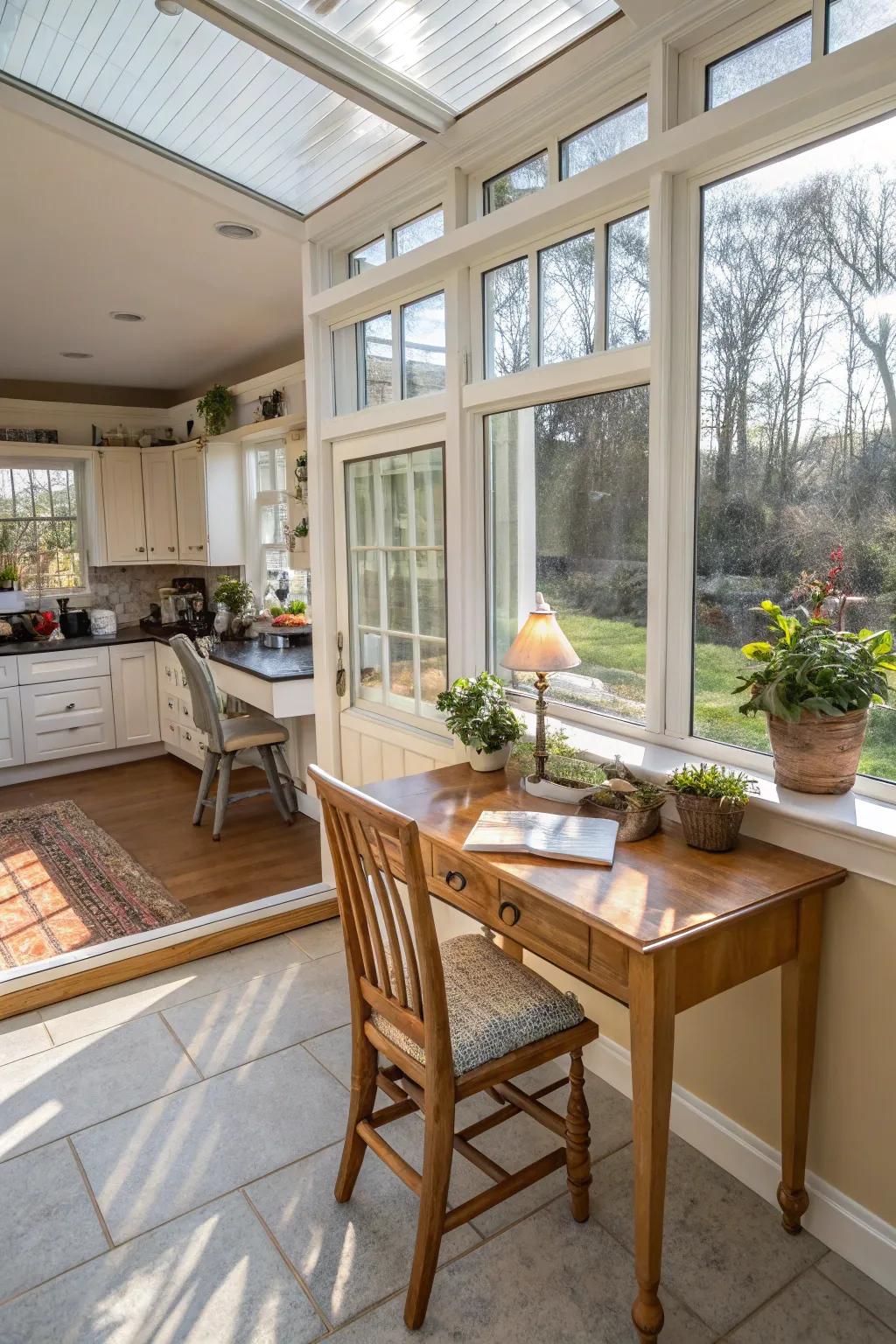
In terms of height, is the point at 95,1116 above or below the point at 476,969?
below

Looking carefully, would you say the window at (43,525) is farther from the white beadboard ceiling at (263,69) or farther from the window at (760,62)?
the window at (760,62)

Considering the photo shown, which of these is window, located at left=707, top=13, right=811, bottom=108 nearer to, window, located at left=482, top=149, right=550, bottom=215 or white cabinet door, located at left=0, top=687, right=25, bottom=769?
window, located at left=482, top=149, right=550, bottom=215

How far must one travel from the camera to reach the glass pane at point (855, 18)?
171 centimetres

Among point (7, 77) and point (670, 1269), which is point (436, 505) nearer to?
point (7, 77)

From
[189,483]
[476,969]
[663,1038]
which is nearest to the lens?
[663,1038]

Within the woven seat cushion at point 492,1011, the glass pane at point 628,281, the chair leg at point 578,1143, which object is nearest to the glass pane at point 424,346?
the glass pane at point 628,281

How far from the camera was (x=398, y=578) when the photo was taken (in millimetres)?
3195

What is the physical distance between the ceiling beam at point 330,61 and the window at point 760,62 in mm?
838

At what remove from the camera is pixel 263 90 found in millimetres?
2588

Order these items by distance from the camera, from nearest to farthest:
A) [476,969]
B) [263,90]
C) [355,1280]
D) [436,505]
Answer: [355,1280], [476,969], [263,90], [436,505]

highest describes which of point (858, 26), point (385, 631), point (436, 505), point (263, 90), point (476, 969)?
point (263, 90)

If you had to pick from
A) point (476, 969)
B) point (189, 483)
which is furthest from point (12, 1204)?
point (189, 483)

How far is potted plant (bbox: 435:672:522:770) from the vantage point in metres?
2.46

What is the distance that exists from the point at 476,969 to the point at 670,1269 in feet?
2.36
